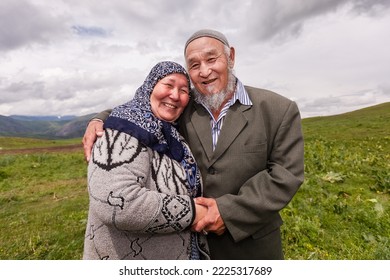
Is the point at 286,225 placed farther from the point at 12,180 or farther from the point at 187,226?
the point at 12,180

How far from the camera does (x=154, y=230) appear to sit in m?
2.69

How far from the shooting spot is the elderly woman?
2.51 m

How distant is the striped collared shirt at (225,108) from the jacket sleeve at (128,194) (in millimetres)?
951

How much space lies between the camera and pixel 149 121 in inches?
113

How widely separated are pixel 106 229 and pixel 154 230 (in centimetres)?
52

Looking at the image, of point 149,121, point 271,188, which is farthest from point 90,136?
point 271,188

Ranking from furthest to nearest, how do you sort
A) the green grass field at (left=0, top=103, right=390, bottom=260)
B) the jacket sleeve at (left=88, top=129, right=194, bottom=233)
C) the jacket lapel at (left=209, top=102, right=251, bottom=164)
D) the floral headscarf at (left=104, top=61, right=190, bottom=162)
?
1. the green grass field at (left=0, top=103, right=390, bottom=260)
2. the jacket lapel at (left=209, top=102, right=251, bottom=164)
3. the floral headscarf at (left=104, top=61, right=190, bottom=162)
4. the jacket sleeve at (left=88, top=129, right=194, bottom=233)

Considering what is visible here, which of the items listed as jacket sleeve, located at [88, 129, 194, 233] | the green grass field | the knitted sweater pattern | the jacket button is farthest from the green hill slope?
jacket sleeve, located at [88, 129, 194, 233]

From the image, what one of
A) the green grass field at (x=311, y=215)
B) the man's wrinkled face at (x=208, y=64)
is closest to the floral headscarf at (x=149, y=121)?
the man's wrinkled face at (x=208, y=64)

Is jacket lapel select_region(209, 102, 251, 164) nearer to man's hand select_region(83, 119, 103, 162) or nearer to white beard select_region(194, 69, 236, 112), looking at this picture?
white beard select_region(194, 69, 236, 112)

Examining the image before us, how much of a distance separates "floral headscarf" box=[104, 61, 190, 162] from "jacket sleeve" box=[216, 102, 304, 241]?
75 cm

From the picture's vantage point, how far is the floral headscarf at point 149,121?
2709 mm

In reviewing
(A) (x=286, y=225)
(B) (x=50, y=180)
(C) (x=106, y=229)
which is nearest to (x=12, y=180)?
(B) (x=50, y=180)

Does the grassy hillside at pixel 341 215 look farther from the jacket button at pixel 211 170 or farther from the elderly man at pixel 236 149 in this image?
the jacket button at pixel 211 170
